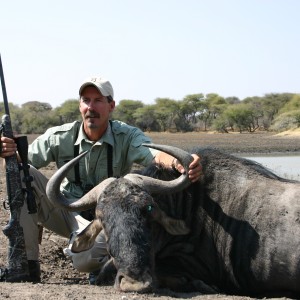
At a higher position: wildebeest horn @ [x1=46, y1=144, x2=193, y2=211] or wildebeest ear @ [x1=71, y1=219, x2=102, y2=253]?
wildebeest horn @ [x1=46, y1=144, x2=193, y2=211]

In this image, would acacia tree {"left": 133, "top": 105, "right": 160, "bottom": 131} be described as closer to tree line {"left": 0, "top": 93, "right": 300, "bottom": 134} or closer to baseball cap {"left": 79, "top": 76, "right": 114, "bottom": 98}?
tree line {"left": 0, "top": 93, "right": 300, "bottom": 134}

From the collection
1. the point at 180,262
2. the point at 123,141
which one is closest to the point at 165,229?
the point at 180,262

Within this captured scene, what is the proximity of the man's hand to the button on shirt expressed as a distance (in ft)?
3.37

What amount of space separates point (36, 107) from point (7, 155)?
93.8 m

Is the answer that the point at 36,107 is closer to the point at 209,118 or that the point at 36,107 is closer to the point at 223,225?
the point at 209,118

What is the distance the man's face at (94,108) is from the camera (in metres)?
7.70

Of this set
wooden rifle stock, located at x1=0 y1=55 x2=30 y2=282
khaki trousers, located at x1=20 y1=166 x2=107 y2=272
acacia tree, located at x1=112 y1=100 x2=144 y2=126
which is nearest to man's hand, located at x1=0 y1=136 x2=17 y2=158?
wooden rifle stock, located at x1=0 y1=55 x2=30 y2=282

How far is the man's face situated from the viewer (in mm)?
7695

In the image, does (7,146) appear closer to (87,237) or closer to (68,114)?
(87,237)

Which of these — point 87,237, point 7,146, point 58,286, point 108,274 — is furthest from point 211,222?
point 7,146

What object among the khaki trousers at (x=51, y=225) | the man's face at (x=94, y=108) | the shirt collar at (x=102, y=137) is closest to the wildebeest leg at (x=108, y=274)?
the khaki trousers at (x=51, y=225)

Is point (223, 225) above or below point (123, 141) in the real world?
below

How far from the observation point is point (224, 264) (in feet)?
21.6

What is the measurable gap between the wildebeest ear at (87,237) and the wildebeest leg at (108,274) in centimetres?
28
